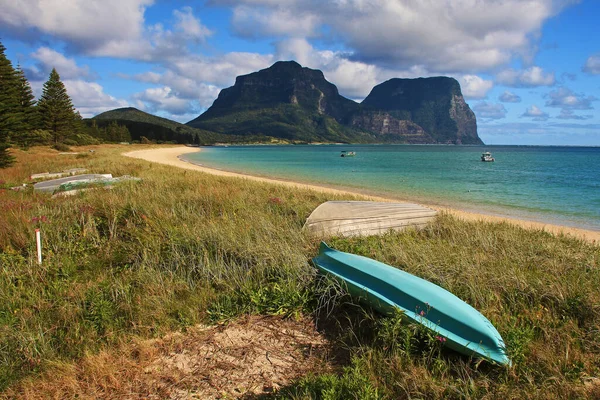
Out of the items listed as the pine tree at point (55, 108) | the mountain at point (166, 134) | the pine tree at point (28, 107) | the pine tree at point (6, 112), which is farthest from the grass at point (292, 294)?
the mountain at point (166, 134)

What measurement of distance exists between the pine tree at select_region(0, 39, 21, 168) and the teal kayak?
74.4ft

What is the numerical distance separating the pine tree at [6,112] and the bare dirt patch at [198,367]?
870 inches

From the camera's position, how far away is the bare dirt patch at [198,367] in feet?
9.26

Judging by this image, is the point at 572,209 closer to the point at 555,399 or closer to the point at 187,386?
the point at 555,399

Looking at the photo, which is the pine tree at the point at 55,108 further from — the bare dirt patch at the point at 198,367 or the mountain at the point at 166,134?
the bare dirt patch at the point at 198,367

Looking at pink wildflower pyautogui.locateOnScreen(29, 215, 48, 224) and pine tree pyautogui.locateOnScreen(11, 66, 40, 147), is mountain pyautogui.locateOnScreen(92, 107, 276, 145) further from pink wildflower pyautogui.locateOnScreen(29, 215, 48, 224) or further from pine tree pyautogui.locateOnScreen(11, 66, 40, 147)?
pink wildflower pyautogui.locateOnScreen(29, 215, 48, 224)

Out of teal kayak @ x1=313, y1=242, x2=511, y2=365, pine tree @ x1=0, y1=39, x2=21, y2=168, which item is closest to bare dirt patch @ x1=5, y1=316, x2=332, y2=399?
teal kayak @ x1=313, y1=242, x2=511, y2=365

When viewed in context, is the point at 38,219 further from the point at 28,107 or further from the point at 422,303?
the point at 28,107

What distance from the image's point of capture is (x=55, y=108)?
48969 millimetres

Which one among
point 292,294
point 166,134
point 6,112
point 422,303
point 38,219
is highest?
point 166,134

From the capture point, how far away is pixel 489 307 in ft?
12.7

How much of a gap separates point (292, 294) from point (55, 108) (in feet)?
186

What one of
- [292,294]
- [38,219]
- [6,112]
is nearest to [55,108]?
[6,112]

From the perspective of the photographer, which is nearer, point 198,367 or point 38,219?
point 198,367
